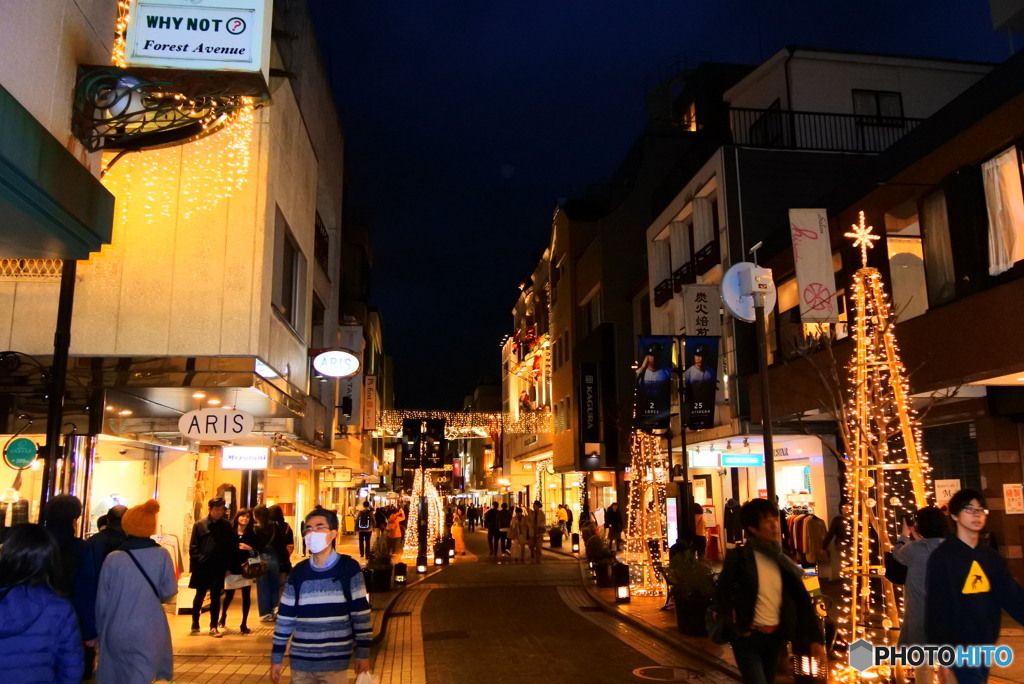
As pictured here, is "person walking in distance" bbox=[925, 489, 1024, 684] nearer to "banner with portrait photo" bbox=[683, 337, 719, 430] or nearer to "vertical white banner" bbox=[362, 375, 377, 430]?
"banner with portrait photo" bbox=[683, 337, 719, 430]

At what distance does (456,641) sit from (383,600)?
15.0ft

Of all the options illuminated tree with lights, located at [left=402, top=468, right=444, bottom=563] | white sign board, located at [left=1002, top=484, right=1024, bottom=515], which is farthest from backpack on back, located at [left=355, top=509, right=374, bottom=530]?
white sign board, located at [left=1002, top=484, right=1024, bottom=515]

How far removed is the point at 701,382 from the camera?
62.4ft

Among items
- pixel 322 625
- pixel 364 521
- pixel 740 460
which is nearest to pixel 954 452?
pixel 740 460

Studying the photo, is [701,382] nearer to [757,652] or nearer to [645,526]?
[645,526]

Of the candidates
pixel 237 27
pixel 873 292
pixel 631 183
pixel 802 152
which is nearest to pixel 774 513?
pixel 873 292

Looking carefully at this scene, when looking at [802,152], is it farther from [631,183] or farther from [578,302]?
[578,302]

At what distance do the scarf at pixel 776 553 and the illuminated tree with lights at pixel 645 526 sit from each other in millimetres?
11565

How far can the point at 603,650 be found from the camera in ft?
38.6

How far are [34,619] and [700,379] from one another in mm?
16458

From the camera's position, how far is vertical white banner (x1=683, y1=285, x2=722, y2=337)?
21375 millimetres

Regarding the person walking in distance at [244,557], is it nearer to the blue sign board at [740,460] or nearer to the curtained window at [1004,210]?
the blue sign board at [740,460]

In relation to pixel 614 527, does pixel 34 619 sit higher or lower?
higher

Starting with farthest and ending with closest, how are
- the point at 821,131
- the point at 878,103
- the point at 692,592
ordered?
the point at 878,103
the point at 821,131
the point at 692,592
